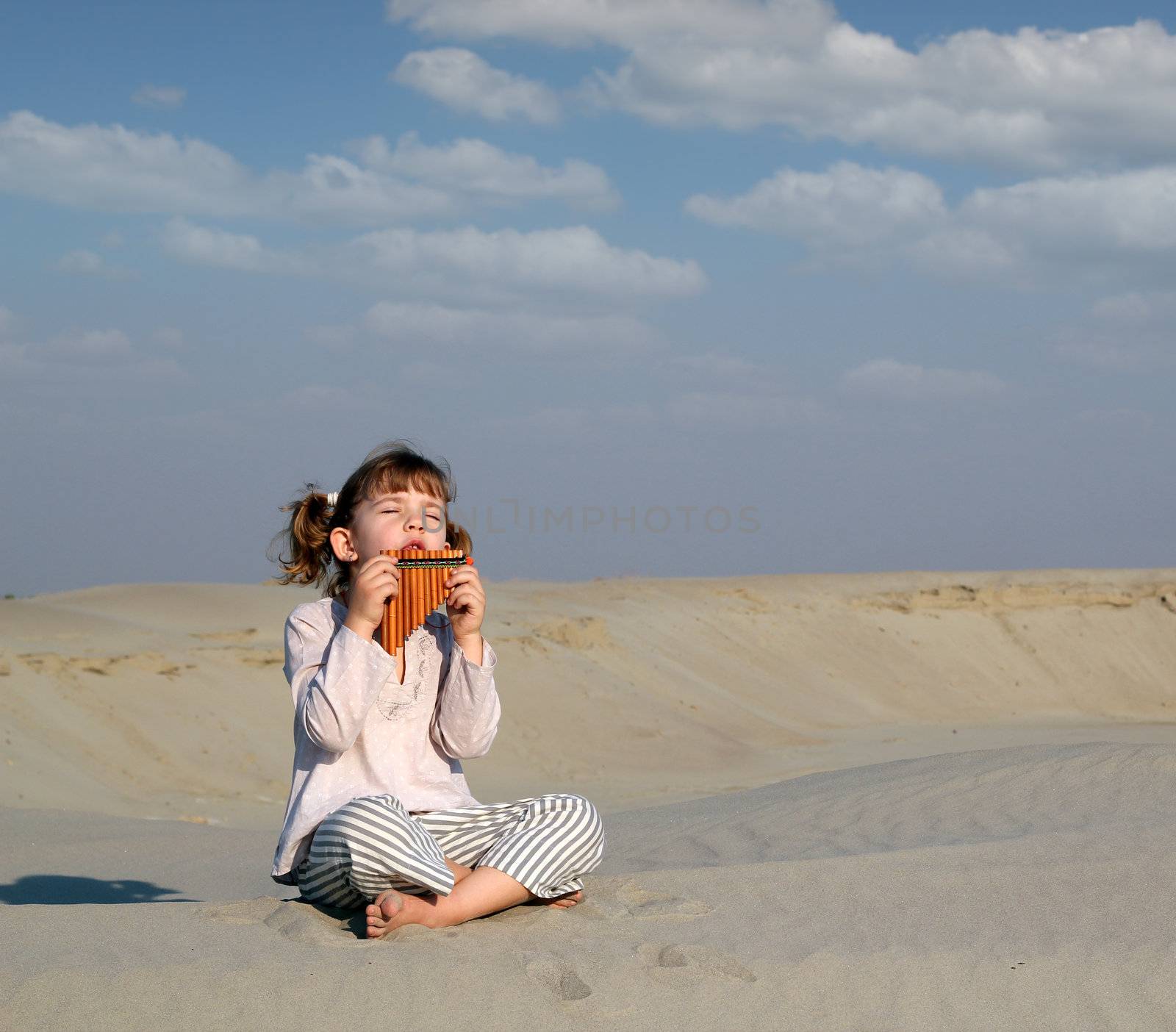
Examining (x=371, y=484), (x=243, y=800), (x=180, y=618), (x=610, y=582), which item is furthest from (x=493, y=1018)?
(x=610, y=582)

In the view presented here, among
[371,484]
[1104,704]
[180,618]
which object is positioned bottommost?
[1104,704]

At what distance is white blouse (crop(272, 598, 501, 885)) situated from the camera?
372cm

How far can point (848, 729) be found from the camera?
55.8 ft

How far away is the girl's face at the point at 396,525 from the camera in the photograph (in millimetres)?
4133

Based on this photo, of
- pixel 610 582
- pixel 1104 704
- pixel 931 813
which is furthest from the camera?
pixel 610 582

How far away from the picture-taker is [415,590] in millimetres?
3934

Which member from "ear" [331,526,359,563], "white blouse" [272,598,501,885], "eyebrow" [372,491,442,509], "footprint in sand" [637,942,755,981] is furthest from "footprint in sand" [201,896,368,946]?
"eyebrow" [372,491,442,509]

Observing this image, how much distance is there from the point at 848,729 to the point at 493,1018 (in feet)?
48.1

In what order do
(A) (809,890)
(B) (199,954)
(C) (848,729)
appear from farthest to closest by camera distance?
(C) (848,729) → (A) (809,890) → (B) (199,954)

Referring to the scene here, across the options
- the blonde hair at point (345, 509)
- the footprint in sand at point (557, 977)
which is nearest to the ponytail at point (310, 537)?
the blonde hair at point (345, 509)

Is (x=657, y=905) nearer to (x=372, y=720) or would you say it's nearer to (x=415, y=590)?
(x=372, y=720)

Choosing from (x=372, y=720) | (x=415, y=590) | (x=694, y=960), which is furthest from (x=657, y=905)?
(x=415, y=590)

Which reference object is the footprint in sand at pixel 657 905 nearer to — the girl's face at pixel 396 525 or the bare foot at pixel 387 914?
the bare foot at pixel 387 914

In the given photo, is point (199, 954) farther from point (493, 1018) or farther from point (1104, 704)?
point (1104, 704)
